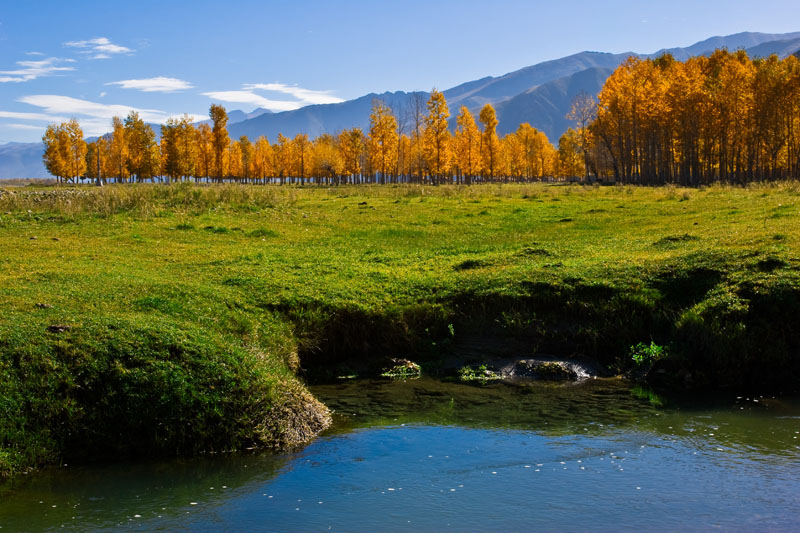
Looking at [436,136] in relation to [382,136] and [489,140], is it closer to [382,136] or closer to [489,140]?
[382,136]

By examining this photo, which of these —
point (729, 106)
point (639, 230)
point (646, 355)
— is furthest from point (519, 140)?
point (646, 355)

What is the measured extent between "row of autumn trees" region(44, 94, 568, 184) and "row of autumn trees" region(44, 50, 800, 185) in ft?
0.76

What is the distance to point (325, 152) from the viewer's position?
134m

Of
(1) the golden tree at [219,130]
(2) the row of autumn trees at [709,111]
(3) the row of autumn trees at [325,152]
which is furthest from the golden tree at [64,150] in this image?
(2) the row of autumn trees at [709,111]

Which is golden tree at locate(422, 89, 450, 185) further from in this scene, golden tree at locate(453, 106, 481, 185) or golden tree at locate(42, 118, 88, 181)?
golden tree at locate(42, 118, 88, 181)

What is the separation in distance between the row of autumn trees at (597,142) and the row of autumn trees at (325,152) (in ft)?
0.76

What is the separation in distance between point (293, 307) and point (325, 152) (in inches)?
4821

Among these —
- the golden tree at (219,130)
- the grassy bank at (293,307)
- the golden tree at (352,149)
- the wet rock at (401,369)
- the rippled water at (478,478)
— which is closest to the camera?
the rippled water at (478,478)

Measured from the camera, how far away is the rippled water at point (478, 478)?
25.6ft

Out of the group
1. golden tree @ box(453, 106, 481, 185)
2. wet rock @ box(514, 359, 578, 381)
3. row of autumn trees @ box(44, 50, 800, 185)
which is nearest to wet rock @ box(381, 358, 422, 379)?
wet rock @ box(514, 359, 578, 381)

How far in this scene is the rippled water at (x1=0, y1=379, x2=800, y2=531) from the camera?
779cm

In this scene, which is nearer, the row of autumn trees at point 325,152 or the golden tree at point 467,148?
the row of autumn trees at point 325,152

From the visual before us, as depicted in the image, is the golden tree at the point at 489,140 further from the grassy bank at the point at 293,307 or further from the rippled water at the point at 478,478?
the rippled water at the point at 478,478

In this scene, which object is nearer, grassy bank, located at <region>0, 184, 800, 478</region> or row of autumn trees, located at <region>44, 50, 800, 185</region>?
grassy bank, located at <region>0, 184, 800, 478</region>
